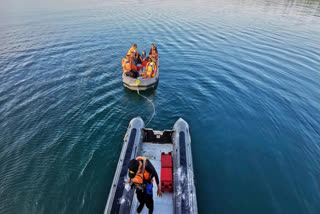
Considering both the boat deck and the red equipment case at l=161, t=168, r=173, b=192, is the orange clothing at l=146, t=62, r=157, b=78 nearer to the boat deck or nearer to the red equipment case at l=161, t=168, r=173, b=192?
the boat deck

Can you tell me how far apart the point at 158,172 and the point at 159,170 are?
0.10 meters

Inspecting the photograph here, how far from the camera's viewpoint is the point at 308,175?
6898 millimetres

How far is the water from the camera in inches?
247

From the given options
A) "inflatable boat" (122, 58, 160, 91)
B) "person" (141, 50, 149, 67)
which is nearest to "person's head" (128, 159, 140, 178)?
"inflatable boat" (122, 58, 160, 91)

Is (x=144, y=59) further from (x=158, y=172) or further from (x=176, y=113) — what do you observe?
(x=158, y=172)

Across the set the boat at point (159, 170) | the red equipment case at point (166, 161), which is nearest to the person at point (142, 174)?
the boat at point (159, 170)

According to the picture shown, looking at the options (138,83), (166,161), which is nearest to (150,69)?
(138,83)

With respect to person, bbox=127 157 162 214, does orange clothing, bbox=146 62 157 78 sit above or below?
below

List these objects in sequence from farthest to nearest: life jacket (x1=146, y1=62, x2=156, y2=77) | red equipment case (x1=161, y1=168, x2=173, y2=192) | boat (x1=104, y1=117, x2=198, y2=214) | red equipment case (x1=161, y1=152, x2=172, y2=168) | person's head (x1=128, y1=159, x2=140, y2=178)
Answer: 1. life jacket (x1=146, y1=62, x2=156, y2=77)
2. red equipment case (x1=161, y1=152, x2=172, y2=168)
3. red equipment case (x1=161, y1=168, x2=173, y2=192)
4. boat (x1=104, y1=117, x2=198, y2=214)
5. person's head (x1=128, y1=159, x2=140, y2=178)

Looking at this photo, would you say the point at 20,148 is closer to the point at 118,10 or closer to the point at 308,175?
the point at 308,175

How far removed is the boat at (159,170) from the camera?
478 centimetres

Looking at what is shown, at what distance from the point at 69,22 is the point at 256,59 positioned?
78.3 ft

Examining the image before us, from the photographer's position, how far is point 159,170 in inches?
243

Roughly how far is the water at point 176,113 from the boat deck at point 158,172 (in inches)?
49.4
